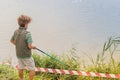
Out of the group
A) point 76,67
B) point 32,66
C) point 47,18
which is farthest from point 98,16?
point 32,66

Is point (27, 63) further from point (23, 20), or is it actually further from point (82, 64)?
point (82, 64)

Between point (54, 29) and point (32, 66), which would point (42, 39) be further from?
point (32, 66)

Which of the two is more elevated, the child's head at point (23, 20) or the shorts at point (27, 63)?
the child's head at point (23, 20)

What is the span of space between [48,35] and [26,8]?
34.9 feet

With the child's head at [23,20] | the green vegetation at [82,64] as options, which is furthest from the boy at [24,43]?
the green vegetation at [82,64]

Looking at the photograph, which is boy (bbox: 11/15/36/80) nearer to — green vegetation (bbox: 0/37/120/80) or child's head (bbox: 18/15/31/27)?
child's head (bbox: 18/15/31/27)

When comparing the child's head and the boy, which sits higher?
the child's head

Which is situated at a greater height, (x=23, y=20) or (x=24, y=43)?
(x=23, y=20)

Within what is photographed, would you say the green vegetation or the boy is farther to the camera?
the green vegetation

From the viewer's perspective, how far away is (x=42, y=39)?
16.6 meters

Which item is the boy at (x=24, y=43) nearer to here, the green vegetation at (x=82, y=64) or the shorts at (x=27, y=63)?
the shorts at (x=27, y=63)

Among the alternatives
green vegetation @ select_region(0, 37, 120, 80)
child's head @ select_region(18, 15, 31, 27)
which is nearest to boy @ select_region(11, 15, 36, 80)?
child's head @ select_region(18, 15, 31, 27)

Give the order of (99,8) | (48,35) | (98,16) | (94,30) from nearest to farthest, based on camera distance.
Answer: (48,35), (94,30), (98,16), (99,8)

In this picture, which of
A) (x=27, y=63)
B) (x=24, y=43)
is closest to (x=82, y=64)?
(x=27, y=63)
